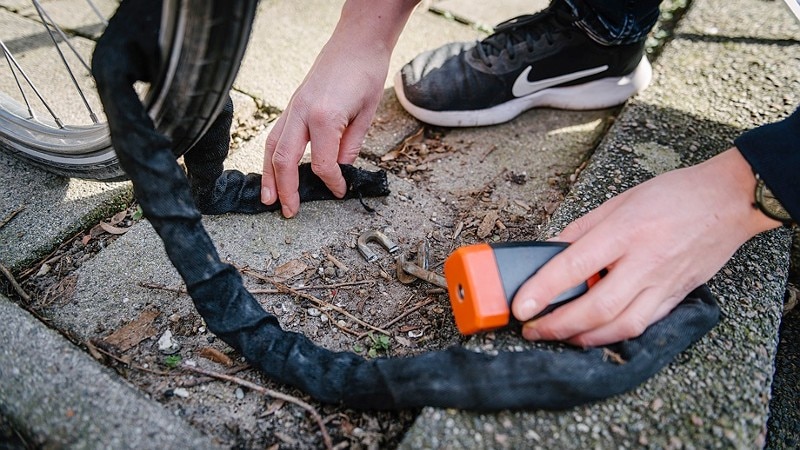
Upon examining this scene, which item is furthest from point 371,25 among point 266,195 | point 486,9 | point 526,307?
point 486,9

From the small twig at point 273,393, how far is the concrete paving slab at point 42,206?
2.10ft

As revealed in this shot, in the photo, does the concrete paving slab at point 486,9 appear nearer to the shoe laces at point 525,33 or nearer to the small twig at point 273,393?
the shoe laces at point 525,33

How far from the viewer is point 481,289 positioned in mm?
1198

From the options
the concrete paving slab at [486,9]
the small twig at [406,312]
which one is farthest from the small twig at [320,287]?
the concrete paving slab at [486,9]

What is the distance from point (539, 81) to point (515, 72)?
4.3 inches

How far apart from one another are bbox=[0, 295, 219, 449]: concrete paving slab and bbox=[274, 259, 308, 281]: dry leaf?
473mm

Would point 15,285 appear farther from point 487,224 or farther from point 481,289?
point 487,224

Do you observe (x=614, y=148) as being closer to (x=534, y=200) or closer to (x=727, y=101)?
(x=534, y=200)

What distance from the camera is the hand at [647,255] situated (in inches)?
47.1

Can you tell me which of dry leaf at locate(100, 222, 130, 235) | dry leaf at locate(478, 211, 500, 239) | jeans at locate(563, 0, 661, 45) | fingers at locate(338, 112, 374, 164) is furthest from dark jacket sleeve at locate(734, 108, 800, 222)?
dry leaf at locate(100, 222, 130, 235)

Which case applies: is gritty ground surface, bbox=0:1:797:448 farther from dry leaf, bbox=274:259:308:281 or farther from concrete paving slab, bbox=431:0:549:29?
concrete paving slab, bbox=431:0:549:29

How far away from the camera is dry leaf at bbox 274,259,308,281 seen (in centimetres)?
158

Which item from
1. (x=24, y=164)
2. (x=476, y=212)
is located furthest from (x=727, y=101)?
(x=24, y=164)

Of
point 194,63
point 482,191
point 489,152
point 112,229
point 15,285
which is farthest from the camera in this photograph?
point 489,152
